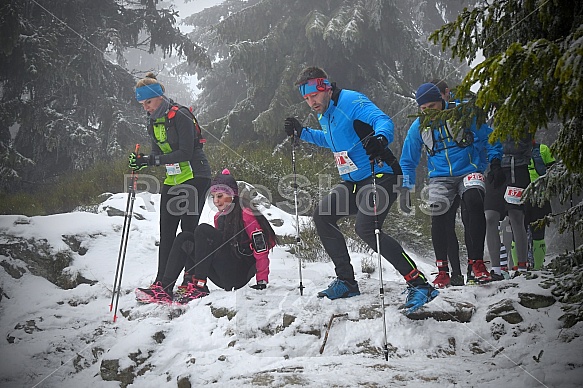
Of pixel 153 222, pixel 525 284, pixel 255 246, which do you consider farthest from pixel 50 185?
pixel 525 284

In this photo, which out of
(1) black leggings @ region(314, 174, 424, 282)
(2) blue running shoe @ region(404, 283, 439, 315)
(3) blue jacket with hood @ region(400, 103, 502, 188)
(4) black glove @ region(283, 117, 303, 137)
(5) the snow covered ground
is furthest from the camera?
(4) black glove @ region(283, 117, 303, 137)

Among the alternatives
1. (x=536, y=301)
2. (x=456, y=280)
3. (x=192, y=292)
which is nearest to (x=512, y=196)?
Answer: (x=456, y=280)

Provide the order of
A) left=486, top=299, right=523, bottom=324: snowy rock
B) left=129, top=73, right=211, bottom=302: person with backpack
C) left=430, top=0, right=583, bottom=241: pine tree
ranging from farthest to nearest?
left=129, top=73, right=211, bottom=302: person with backpack
left=486, top=299, right=523, bottom=324: snowy rock
left=430, top=0, right=583, bottom=241: pine tree

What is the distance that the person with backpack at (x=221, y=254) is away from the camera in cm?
461

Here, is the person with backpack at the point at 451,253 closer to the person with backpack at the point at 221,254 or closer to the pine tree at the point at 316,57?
the person with backpack at the point at 221,254

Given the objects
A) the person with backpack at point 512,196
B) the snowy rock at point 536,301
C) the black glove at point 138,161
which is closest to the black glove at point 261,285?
the black glove at point 138,161

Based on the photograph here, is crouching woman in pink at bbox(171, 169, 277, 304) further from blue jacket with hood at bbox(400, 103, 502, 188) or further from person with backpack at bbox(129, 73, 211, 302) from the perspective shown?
blue jacket with hood at bbox(400, 103, 502, 188)

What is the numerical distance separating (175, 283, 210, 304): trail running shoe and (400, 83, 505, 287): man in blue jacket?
2.45 metres

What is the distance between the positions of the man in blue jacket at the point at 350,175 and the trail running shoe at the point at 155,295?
1723mm

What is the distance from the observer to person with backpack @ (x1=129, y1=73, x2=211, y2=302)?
15.7 feet

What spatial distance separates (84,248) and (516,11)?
238 inches

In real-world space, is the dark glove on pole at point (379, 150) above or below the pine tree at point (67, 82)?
below

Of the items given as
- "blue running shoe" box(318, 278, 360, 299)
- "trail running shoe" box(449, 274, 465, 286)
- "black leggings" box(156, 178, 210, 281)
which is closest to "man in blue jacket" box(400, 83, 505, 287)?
"trail running shoe" box(449, 274, 465, 286)

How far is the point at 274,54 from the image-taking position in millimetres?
11312
